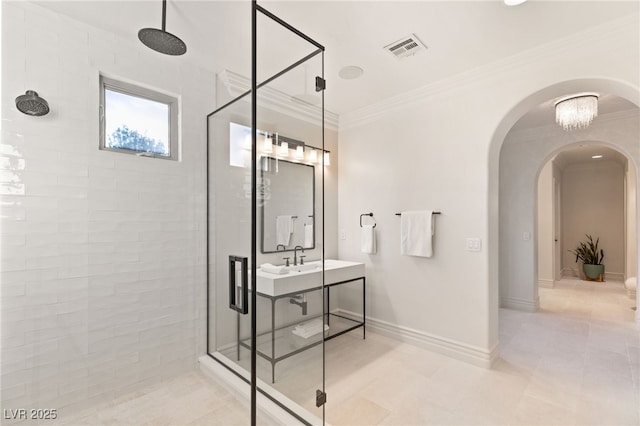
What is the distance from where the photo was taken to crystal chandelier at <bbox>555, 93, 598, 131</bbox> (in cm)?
295

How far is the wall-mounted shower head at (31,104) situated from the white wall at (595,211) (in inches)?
349

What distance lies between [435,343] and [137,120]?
10.2ft

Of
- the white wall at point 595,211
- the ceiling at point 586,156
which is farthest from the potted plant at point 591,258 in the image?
the ceiling at point 586,156

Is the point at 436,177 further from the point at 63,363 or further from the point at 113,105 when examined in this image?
the point at 63,363

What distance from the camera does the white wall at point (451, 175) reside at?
2.26m

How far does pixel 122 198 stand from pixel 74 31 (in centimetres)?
108

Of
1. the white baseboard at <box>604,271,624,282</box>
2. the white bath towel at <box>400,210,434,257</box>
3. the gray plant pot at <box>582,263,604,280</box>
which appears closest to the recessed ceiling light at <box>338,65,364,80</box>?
the white bath towel at <box>400,210,434,257</box>

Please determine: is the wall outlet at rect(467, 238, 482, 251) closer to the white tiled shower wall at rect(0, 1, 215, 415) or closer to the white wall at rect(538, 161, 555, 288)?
the white tiled shower wall at rect(0, 1, 215, 415)

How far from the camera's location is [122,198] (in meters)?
2.09

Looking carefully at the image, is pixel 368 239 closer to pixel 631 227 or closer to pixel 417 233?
pixel 417 233

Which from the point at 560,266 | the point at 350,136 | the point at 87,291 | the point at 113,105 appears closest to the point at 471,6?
the point at 350,136

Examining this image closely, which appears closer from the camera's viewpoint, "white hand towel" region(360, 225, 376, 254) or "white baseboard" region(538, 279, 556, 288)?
"white hand towel" region(360, 225, 376, 254)

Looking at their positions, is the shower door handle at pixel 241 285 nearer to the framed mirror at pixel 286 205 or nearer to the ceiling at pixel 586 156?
the framed mirror at pixel 286 205

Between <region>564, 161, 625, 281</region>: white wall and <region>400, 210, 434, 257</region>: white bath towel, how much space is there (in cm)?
600
